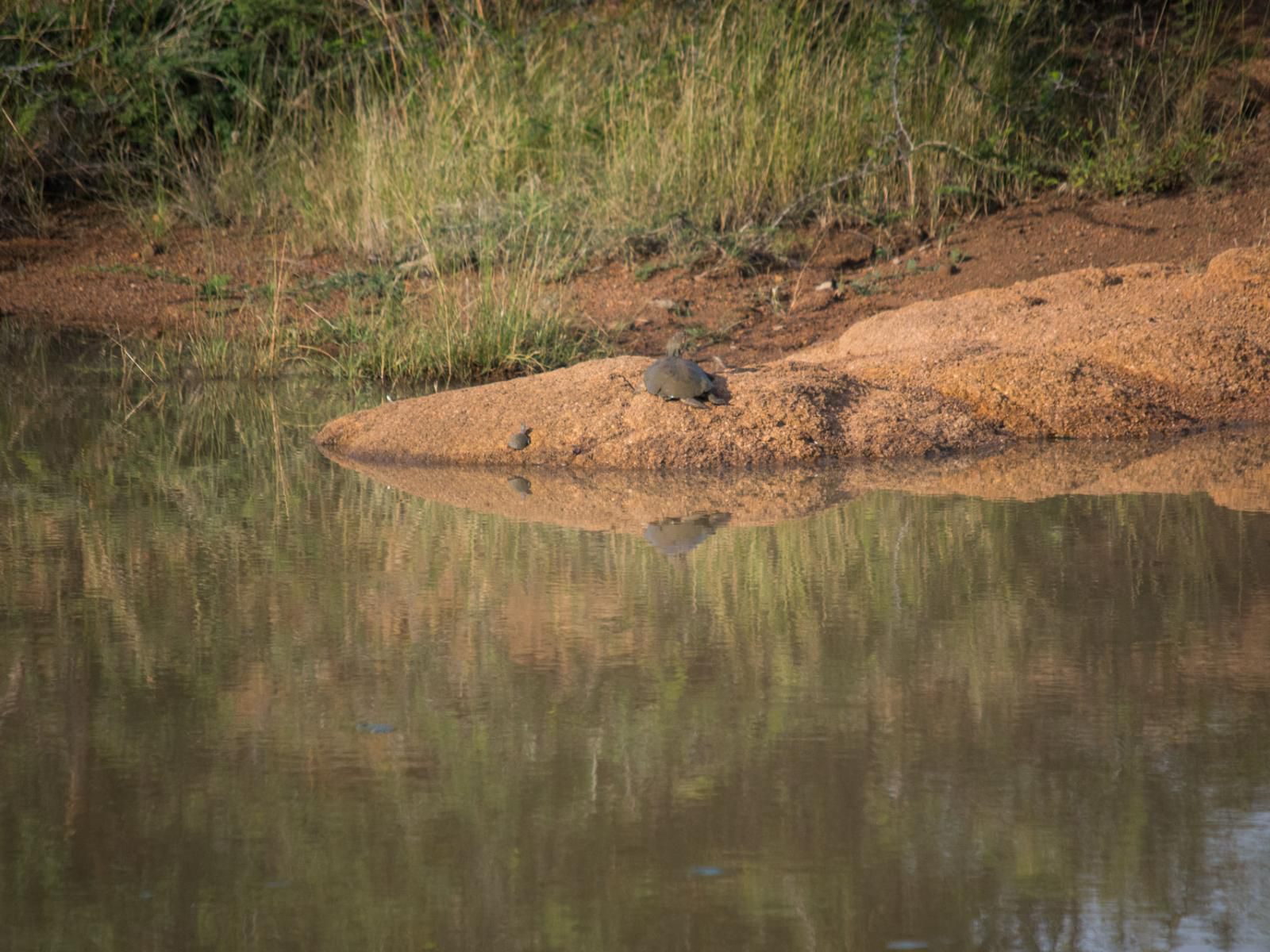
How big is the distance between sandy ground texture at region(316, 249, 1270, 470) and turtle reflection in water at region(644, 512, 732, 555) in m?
0.91

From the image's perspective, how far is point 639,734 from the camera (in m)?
2.76

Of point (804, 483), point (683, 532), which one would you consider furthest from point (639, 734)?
point (804, 483)

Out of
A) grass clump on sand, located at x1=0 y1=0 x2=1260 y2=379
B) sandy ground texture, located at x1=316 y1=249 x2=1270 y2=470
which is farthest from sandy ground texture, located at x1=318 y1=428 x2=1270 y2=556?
grass clump on sand, located at x1=0 y1=0 x2=1260 y2=379

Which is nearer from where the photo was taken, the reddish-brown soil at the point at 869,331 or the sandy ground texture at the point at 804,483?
the sandy ground texture at the point at 804,483

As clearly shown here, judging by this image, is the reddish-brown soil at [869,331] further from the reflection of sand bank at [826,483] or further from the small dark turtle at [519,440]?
the reflection of sand bank at [826,483]

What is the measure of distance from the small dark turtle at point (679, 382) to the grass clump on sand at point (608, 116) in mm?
2944

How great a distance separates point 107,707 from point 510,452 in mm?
2858

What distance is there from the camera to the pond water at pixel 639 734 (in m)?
2.18

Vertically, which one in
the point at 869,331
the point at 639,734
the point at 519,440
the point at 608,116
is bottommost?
the point at 869,331

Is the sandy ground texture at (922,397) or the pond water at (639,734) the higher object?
the pond water at (639,734)

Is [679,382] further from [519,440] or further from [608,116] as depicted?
[608,116]

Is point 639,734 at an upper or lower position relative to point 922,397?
upper

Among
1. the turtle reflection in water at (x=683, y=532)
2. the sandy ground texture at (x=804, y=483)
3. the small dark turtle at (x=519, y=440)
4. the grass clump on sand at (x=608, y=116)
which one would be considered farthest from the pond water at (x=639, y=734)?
the grass clump on sand at (x=608, y=116)

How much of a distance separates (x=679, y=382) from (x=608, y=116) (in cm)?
495
